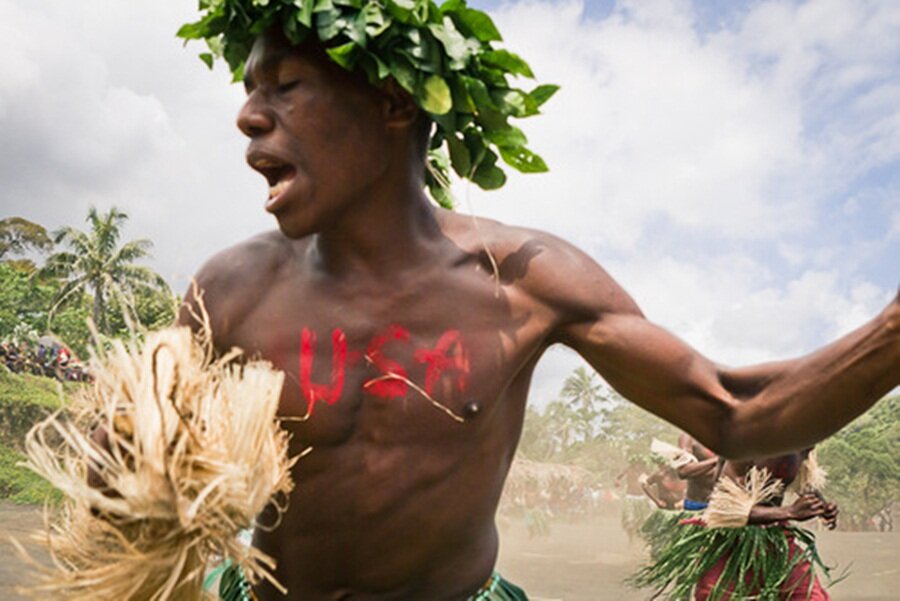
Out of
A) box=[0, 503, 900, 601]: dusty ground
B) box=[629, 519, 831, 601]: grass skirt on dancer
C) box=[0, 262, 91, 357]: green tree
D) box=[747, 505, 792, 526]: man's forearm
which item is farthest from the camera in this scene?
box=[0, 262, 91, 357]: green tree

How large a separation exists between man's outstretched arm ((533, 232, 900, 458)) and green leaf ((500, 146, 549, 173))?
0.21m

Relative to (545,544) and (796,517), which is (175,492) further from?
(545,544)

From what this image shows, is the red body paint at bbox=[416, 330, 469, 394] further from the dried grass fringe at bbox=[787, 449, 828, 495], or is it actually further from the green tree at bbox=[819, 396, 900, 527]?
the green tree at bbox=[819, 396, 900, 527]

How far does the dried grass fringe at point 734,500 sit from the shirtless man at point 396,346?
283 cm

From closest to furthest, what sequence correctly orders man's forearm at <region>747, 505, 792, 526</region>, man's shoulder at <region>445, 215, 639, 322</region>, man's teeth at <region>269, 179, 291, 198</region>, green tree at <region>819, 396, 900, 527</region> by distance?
man's teeth at <region>269, 179, 291, 198</region>
man's shoulder at <region>445, 215, 639, 322</region>
man's forearm at <region>747, 505, 792, 526</region>
green tree at <region>819, 396, 900, 527</region>

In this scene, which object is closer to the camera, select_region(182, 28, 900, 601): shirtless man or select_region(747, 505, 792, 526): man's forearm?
select_region(182, 28, 900, 601): shirtless man

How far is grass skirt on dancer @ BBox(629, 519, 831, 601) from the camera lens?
483 centimetres

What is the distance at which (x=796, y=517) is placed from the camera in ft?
16.4

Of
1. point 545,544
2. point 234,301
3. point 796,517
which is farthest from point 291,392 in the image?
point 545,544

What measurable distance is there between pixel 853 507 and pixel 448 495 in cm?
2998

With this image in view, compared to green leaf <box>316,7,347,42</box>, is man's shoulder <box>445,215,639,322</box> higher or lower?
lower

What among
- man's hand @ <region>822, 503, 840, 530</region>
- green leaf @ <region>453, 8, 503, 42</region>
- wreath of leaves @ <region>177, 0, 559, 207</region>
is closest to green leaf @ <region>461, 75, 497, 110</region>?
wreath of leaves @ <region>177, 0, 559, 207</region>

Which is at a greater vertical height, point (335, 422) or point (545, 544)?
point (335, 422)

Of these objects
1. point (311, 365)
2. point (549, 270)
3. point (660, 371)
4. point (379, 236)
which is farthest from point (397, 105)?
point (660, 371)
